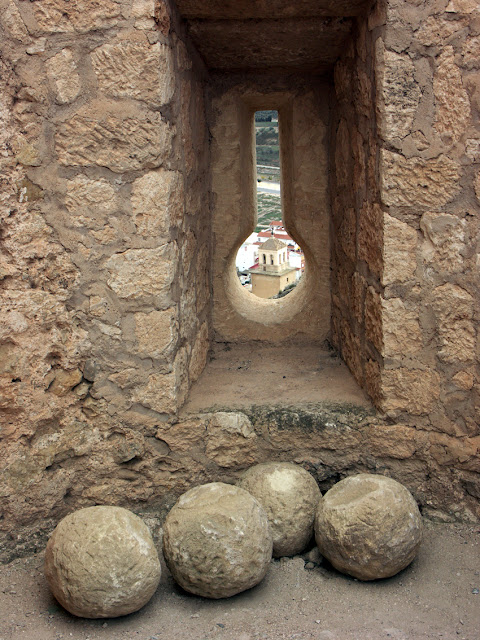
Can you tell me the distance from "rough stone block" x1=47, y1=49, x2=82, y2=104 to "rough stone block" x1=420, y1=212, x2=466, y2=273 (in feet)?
5.21

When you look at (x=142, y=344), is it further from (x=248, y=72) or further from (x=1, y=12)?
(x=248, y=72)

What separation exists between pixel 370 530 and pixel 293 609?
0.44 metres

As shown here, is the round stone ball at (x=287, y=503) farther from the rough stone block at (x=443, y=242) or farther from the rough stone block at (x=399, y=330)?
the rough stone block at (x=443, y=242)

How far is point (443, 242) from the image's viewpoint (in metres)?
2.91

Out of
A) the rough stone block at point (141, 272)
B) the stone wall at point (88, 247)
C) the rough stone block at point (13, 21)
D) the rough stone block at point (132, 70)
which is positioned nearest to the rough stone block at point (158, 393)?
the stone wall at point (88, 247)

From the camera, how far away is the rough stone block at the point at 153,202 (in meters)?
2.86

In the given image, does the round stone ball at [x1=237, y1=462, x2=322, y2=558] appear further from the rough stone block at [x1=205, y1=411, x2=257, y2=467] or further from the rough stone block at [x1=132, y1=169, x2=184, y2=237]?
the rough stone block at [x1=132, y1=169, x2=184, y2=237]

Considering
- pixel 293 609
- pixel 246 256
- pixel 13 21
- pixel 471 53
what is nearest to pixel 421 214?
pixel 471 53

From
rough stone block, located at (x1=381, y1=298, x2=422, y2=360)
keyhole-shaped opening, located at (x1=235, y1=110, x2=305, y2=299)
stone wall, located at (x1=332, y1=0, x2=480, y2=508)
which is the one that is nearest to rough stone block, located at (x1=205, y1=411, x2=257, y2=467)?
stone wall, located at (x1=332, y1=0, x2=480, y2=508)

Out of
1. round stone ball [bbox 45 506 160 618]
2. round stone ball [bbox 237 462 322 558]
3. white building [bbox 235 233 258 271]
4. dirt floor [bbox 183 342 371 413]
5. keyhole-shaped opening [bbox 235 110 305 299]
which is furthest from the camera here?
white building [bbox 235 233 258 271]

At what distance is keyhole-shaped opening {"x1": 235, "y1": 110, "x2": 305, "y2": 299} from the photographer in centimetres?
463

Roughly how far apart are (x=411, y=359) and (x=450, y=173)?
2.78 feet

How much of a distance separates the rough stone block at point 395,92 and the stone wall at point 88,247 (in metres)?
0.90

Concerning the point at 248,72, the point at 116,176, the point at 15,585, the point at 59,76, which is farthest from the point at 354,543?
the point at 248,72
